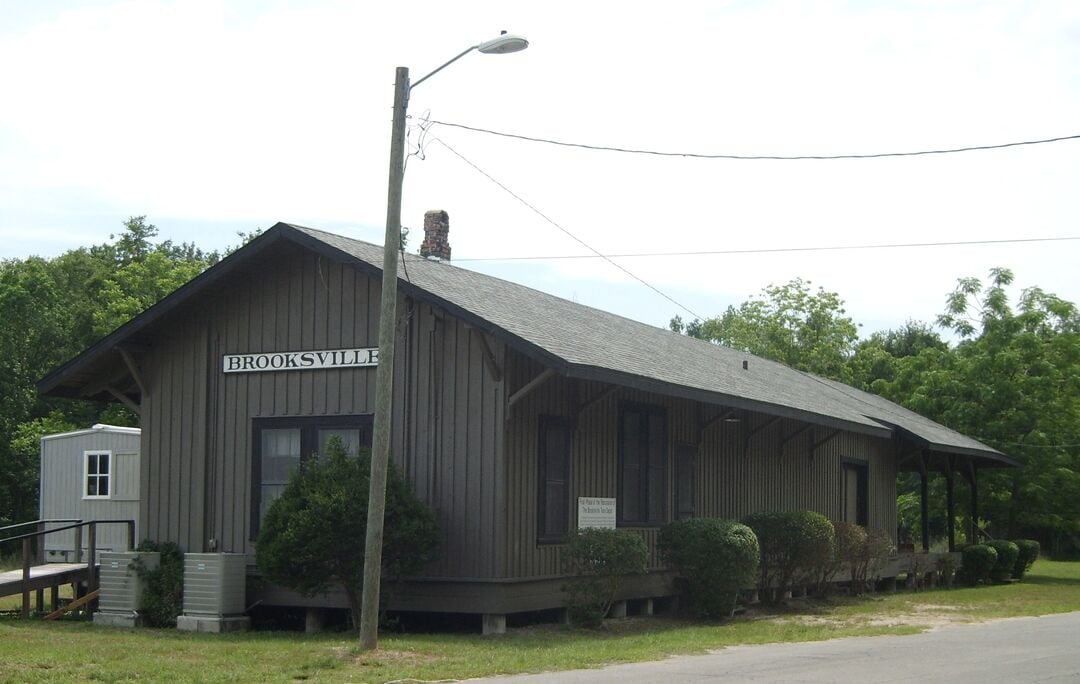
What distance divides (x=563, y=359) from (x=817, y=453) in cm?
1294

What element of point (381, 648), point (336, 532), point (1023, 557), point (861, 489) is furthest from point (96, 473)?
point (1023, 557)

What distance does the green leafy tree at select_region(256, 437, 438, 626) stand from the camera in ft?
53.2

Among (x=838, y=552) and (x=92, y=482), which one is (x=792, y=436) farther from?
(x=92, y=482)

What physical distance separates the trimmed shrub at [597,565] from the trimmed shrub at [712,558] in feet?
5.29

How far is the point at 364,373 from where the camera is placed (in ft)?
59.9

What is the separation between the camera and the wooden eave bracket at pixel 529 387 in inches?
649

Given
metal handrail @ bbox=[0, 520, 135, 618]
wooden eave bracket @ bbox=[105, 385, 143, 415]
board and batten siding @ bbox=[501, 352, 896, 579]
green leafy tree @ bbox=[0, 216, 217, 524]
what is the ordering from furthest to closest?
green leafy tree @ bbox=[0, 216, 217, 524] < wooden eave bracket @ bbox=[105, 385, 143, 415] < metal handrail @ bbox=[0, 520, 135, 618] < board and batten siding @ bbox=[501, 352, 896, 579]

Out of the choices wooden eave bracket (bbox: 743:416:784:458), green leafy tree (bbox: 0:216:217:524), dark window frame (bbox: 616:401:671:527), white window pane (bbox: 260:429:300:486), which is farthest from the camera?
green leafy tree (bbox: 0:216:217:524)

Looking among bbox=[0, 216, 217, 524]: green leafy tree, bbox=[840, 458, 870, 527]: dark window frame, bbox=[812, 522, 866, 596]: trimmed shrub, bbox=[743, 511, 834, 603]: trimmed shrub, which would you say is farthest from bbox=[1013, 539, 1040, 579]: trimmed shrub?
bbox=[0, 216, 217, 524]: green leafy tree

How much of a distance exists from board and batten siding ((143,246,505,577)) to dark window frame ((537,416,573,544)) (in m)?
0.96

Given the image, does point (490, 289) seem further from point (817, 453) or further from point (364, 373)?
point (817, 453)

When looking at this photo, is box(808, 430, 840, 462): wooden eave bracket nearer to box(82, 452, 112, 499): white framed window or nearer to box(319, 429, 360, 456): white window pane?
box(319, 429, 360, 456): white window pane

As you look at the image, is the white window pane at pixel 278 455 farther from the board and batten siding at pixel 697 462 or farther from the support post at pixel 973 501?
the support post at pixel 973 501

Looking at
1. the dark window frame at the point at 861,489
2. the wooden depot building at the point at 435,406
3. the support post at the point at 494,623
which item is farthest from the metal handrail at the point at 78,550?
the dark window frame at the point at 861,489
